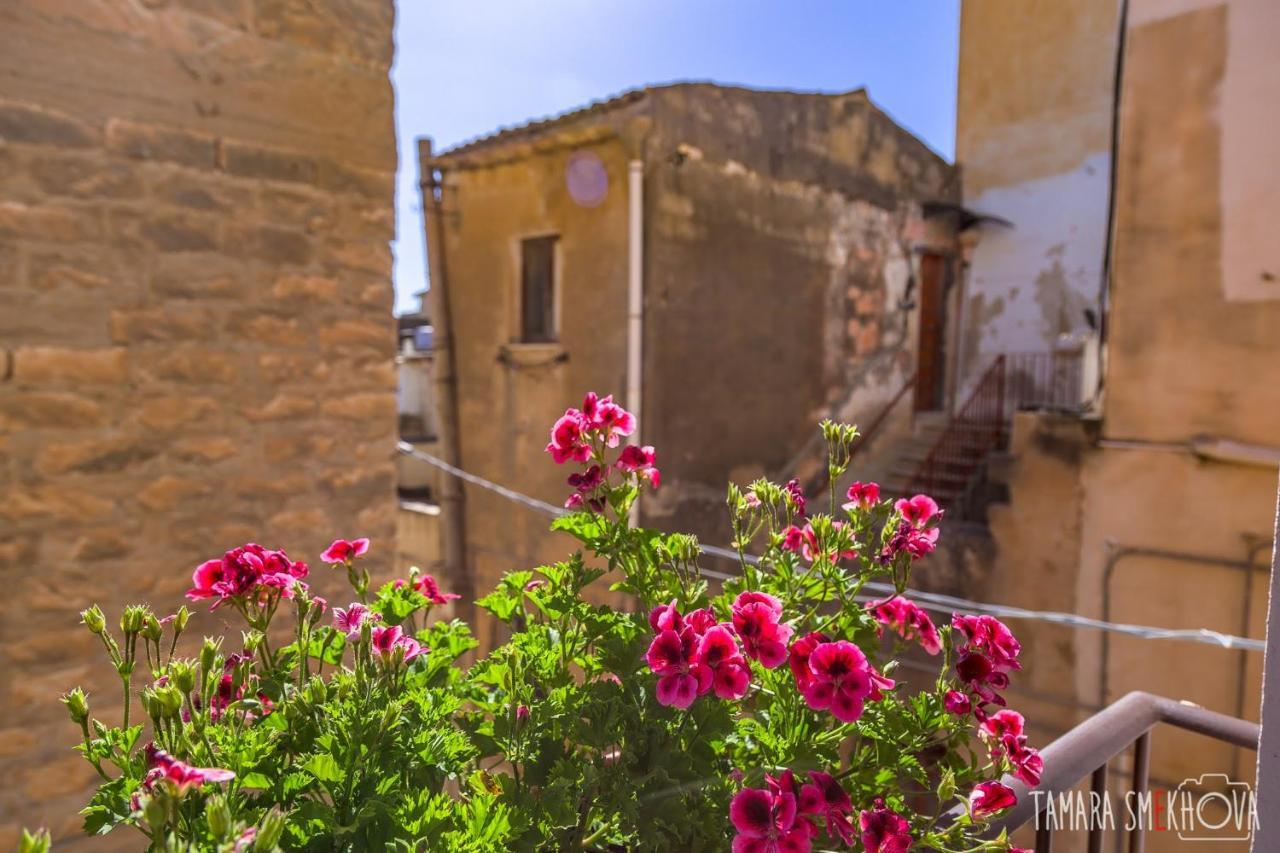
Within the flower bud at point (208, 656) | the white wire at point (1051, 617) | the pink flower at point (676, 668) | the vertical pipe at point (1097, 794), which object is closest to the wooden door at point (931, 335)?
the white wire at point (1051, 617)

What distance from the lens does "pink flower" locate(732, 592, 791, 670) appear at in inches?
40.1

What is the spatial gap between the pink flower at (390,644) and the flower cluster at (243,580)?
0.46 feet

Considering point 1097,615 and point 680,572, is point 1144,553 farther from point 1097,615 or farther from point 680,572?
point 680,572

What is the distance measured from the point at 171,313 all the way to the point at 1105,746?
9.18 ft

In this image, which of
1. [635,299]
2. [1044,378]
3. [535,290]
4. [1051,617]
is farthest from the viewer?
[1044,378]

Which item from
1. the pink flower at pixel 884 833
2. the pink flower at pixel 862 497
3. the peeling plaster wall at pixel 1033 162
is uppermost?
the peeling plaster wall at pixel 1033 162

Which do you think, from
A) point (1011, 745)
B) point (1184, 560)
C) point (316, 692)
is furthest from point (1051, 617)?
point (316, 692)

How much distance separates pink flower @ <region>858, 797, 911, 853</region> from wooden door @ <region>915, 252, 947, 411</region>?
32.6 ft

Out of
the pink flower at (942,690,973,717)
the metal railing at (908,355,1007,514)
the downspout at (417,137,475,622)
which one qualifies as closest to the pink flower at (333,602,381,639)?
the pink flower at (942,690,973,717)

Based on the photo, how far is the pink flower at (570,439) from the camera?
133 centimetres

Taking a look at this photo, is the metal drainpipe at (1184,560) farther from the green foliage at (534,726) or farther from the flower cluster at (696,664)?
the flower cluster at (696,664)

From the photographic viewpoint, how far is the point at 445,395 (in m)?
8.89

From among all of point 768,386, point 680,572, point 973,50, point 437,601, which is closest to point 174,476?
point 437,601

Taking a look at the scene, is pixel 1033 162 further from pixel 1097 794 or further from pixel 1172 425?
pixel 1097 794
